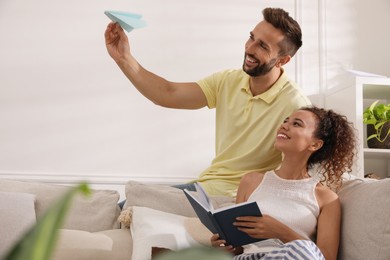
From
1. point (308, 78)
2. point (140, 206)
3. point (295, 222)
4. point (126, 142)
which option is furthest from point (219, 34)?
point (295, 222)

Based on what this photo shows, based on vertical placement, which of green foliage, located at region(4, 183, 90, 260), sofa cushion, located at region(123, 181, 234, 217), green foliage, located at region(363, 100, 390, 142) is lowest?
sofa cushion, located at region(123, 181, 234, 217)

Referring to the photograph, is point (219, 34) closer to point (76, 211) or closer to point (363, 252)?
point (76, 211)

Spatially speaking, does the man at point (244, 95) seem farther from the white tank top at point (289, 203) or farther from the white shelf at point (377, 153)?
the white shelf at point (377, 153)

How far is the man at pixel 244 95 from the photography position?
253 centimetres

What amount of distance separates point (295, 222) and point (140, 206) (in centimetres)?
60

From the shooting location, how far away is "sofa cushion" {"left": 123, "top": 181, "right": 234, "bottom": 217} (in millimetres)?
2352

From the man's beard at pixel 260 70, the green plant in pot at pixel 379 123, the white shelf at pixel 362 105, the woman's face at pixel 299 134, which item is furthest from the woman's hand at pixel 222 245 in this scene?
the green plant in pot at pixel 379 123

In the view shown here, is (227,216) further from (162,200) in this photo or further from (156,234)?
(162,200)

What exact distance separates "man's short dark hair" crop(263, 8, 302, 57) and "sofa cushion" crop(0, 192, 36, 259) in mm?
1201

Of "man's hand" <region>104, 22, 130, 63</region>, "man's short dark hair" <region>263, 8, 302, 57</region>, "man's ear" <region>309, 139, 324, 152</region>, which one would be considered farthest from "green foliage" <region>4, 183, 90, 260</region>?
"man's short dark hair" <region>263, 8, 302, 57</region>

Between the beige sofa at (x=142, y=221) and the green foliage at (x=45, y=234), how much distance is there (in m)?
1.77

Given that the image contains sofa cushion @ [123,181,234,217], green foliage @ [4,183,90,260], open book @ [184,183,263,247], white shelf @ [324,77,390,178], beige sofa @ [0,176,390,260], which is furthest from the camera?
white shelf @ [324,77,390,178]

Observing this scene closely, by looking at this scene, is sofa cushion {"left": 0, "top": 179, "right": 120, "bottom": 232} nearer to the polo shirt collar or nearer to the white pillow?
the white pillow

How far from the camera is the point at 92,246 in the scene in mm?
2068
